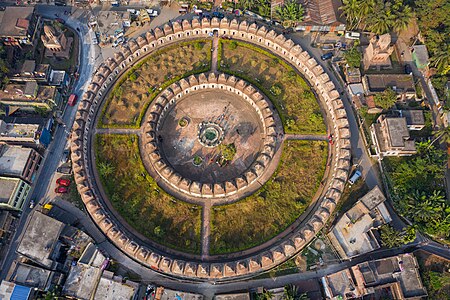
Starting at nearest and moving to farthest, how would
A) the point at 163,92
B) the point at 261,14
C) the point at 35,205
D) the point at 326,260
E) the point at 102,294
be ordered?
1. the point at 102,294
2. the point at 326,260
3. the point at 35,205
4. the point at 163,92
5. the point at 261,14

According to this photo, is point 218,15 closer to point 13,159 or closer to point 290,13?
point 290,13

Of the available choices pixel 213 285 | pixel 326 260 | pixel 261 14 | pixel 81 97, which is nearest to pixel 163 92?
pixel 81 97

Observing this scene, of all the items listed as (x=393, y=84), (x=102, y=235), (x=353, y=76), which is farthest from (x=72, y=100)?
(x=393, y=84)

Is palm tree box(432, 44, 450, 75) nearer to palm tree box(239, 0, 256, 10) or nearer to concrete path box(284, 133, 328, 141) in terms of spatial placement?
concrete path box(284, 133, 328, 141)

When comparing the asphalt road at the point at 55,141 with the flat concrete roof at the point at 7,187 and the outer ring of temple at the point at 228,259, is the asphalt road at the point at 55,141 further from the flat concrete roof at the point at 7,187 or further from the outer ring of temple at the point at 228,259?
the outer ring of temple at the point at 228,259

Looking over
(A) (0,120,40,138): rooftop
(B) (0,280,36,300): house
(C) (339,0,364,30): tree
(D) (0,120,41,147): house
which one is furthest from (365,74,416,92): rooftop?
(B) (0,280,36,300): house

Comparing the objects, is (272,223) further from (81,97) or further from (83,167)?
(81,97)

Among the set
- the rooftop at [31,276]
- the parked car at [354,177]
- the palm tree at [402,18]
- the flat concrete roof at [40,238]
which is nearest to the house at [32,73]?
the flat concrete roof at [40,238]
